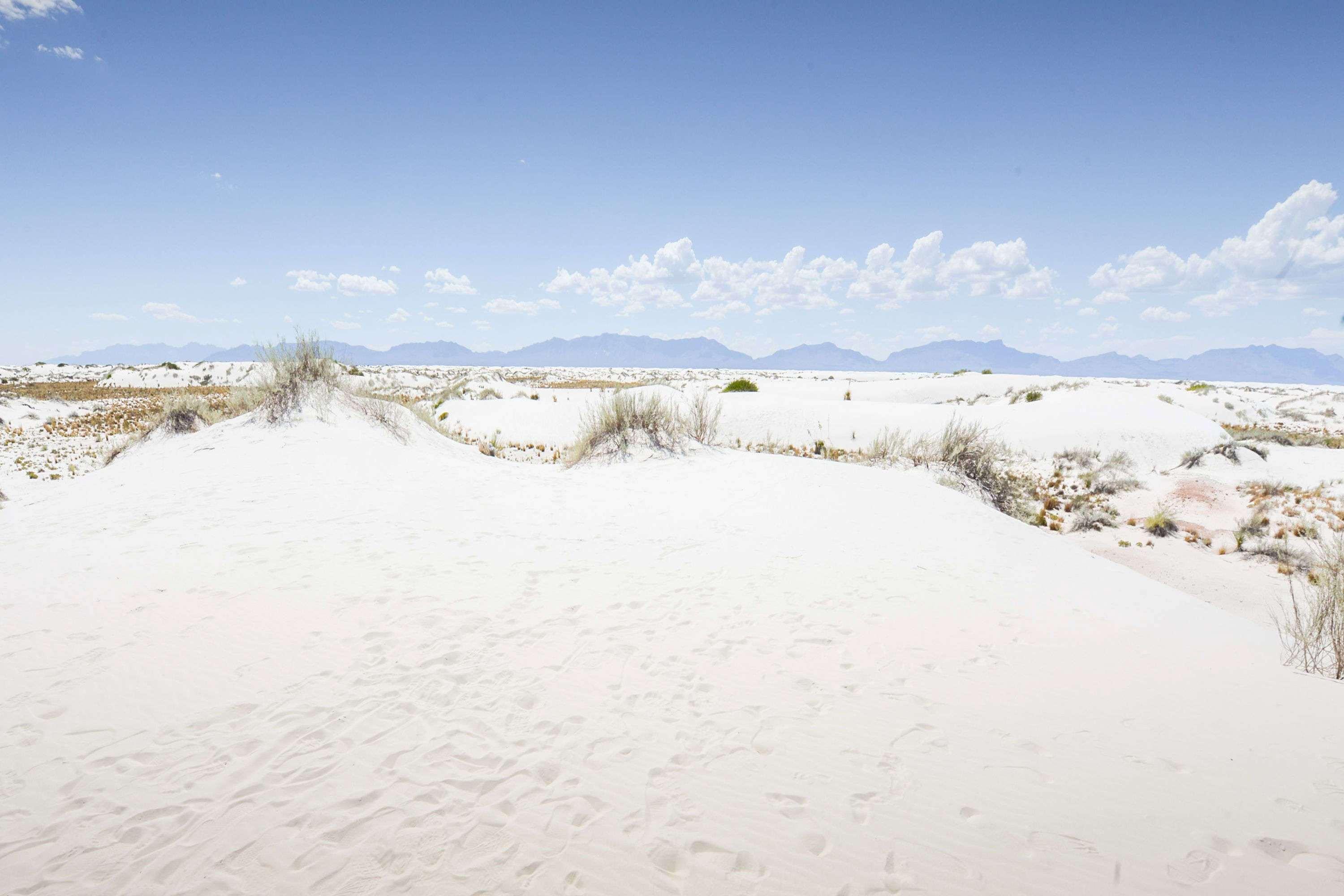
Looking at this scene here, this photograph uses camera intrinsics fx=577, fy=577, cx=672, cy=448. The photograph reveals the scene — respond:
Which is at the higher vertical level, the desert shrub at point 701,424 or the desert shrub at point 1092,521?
the desert shrub at point 701,424

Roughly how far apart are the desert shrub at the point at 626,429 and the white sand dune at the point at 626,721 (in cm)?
482

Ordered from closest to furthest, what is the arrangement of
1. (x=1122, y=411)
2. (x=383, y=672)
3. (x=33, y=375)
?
(x=383, y=672)
(x=1122, y=411)
(x=33, y=375)

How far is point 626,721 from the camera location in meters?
3.43

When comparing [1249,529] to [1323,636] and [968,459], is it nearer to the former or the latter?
[968,459]

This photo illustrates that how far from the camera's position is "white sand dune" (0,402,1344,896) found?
242 centimetres

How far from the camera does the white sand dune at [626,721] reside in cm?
242

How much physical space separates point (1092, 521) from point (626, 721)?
9997mm

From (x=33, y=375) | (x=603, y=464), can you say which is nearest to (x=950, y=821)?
(x=603, y=464)

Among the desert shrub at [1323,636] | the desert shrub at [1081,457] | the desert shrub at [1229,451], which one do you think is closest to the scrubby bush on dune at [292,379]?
the desert shrub at [1323,636]

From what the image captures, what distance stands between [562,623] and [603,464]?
6554 millimetres

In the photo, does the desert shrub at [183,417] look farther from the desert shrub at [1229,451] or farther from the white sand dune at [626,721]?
the desert shrub at [1229,451]

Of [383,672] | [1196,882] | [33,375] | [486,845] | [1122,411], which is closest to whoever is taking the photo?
[1196,882]

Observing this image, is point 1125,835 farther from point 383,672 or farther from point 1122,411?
point 1122,411

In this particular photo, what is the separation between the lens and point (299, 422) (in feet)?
36.8
